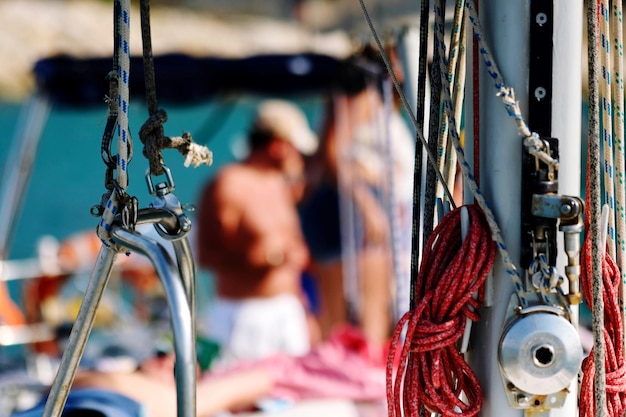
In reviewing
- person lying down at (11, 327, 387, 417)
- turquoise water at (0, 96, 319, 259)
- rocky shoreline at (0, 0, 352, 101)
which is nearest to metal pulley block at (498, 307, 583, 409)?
person lying down at (11, 327, 387, 417)

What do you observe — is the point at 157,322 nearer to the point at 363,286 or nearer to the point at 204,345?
the point at 363,286

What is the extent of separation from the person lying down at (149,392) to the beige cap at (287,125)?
181cm

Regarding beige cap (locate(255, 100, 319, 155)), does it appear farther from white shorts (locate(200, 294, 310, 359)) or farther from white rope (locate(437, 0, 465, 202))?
white rope (locate(437, 0, 465, 202))

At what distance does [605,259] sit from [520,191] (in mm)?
177

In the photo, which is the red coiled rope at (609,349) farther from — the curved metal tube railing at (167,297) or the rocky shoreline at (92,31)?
the rocky shoreline at (92,31)

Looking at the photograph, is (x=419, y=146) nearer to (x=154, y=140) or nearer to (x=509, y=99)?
(x=509, y=99)

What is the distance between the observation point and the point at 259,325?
3959 mm

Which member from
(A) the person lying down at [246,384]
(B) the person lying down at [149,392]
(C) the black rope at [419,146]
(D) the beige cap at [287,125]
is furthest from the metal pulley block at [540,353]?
(D) the beige cap at [287,125]

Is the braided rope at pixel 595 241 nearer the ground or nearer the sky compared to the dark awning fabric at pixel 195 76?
nearer the ground

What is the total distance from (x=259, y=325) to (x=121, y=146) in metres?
3.12

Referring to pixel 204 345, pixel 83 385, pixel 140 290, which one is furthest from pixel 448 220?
pixel 140 290

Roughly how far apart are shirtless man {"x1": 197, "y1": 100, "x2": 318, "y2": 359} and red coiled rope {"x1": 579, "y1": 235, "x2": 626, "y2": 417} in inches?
114

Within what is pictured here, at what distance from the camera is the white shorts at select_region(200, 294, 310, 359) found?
155 inches

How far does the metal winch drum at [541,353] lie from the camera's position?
90cm
